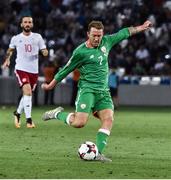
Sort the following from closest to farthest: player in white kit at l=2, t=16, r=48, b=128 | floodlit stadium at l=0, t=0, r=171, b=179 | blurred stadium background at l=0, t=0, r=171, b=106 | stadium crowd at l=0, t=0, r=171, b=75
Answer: player in white kit at l=2, t=16, r=48, b=128 < floodlit stadium at l=0, t=0, r=171, b=179 < blurred stadium background at l=0, t=0, r=171, b=106 < stadium crowd at l=0, t=0, r=171, b=75

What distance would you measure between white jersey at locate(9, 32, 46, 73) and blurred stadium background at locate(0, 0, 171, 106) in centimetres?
1334

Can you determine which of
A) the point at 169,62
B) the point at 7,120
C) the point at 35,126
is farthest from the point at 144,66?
the point at 35,126

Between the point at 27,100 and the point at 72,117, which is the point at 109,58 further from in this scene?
the point at 72,117

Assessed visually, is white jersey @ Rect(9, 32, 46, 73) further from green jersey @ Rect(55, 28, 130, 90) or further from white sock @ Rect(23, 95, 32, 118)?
green jersey @ Rect(55, 28, 130, 90)

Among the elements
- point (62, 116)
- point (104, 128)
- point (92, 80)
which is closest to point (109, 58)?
point (62, 116)

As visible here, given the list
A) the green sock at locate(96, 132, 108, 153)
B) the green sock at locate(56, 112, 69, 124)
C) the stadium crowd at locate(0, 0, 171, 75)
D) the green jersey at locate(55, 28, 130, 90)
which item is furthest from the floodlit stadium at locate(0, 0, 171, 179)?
the green sock at locate(96, 132, 108, 153)

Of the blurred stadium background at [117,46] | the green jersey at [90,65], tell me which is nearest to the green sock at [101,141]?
the green jersey at [90,65]

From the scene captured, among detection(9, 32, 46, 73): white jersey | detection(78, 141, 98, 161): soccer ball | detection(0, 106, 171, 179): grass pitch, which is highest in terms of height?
detection(9, 32, 46, 73): white jersey

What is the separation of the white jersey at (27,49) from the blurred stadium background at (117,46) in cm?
1334

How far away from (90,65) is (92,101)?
0.56 meters

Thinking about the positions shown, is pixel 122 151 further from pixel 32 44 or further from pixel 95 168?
pixel 32 44

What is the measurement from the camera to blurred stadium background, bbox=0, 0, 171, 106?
112ft

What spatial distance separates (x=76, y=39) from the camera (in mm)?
35781

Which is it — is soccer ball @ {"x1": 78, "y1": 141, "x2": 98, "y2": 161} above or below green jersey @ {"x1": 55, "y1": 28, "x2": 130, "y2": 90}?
below
